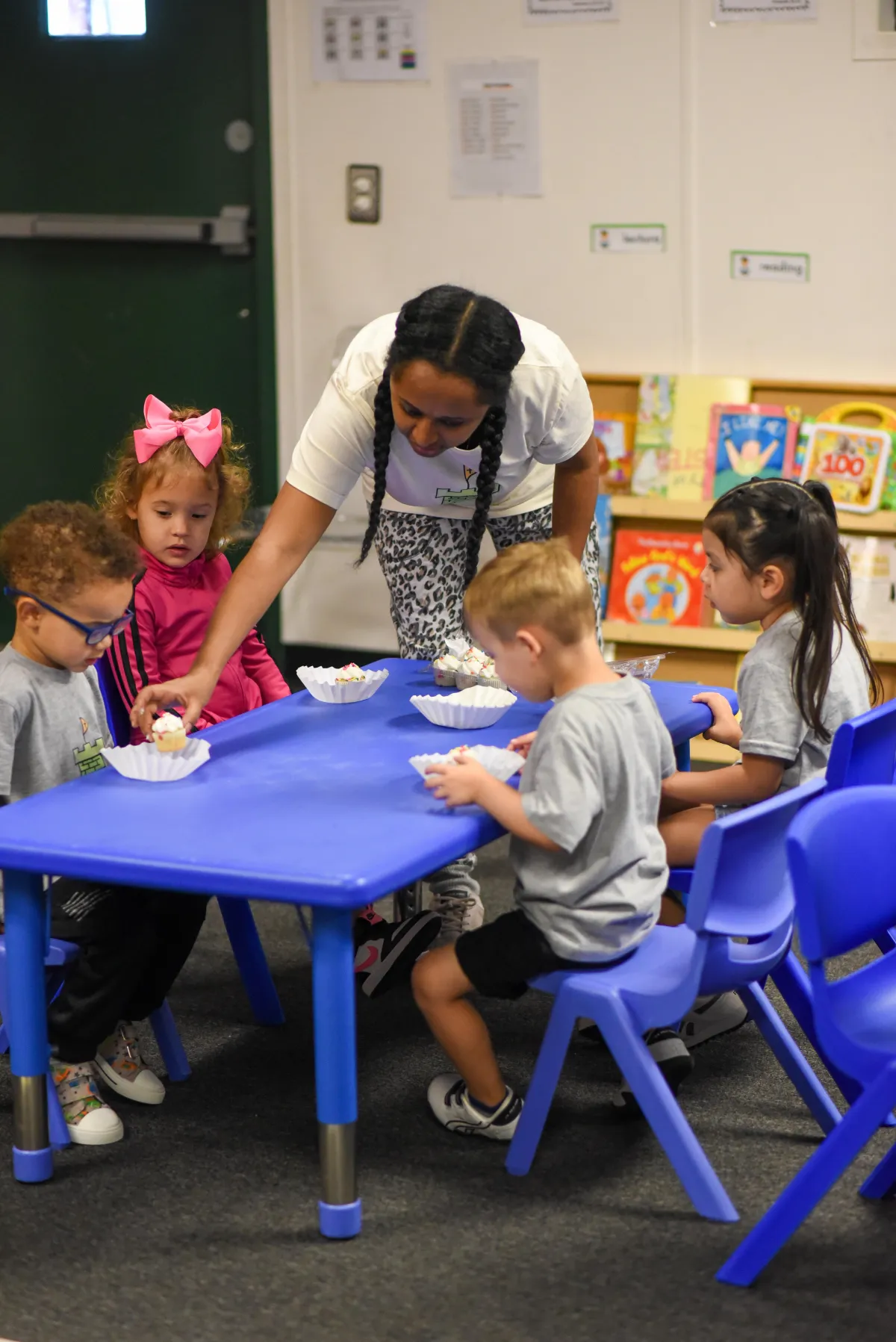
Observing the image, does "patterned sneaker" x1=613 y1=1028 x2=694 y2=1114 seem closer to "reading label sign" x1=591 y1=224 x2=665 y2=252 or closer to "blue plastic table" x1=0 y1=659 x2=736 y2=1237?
"blue plastic table" x1=0 y1=659 x2=736 y2=1237

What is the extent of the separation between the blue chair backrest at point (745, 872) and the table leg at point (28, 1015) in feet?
2.90

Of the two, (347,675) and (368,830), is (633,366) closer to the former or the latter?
(347,675)

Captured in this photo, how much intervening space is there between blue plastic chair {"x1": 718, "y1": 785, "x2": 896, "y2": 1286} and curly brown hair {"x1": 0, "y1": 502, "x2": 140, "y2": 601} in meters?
1.12

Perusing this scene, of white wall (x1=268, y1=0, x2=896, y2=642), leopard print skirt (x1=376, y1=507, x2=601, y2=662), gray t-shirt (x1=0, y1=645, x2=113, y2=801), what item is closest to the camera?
gray t-shirt (x1=0, y1=645, x2=113, y2=801)

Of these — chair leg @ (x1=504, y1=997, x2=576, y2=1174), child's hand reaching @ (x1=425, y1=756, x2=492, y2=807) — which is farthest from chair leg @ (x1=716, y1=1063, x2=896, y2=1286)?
child's hand reaching @ (x1=425, y1=756, x2=492, y2=807)

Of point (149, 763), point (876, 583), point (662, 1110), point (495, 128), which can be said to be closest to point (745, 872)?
point (662, 1110)

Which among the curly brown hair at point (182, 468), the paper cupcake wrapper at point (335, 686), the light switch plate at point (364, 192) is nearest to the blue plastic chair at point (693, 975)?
the paper cupcake wrapper at point (335, 686)

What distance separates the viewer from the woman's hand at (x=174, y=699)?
238cm

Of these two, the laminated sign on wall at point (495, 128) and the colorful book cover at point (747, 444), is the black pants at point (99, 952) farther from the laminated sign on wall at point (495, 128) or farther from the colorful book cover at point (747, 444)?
the laminated sign on wall at point (495, 128)

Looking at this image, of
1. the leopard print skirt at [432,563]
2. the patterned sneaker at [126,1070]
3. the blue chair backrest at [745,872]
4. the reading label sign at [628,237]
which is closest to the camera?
the blue chair backrest at [745,872]

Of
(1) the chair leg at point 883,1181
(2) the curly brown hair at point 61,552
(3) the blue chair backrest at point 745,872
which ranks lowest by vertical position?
(1) the chair leg at point 883,1181

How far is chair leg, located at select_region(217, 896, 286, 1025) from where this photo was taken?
2.82m

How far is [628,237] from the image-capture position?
4684 millimetres

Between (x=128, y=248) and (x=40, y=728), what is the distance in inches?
124
